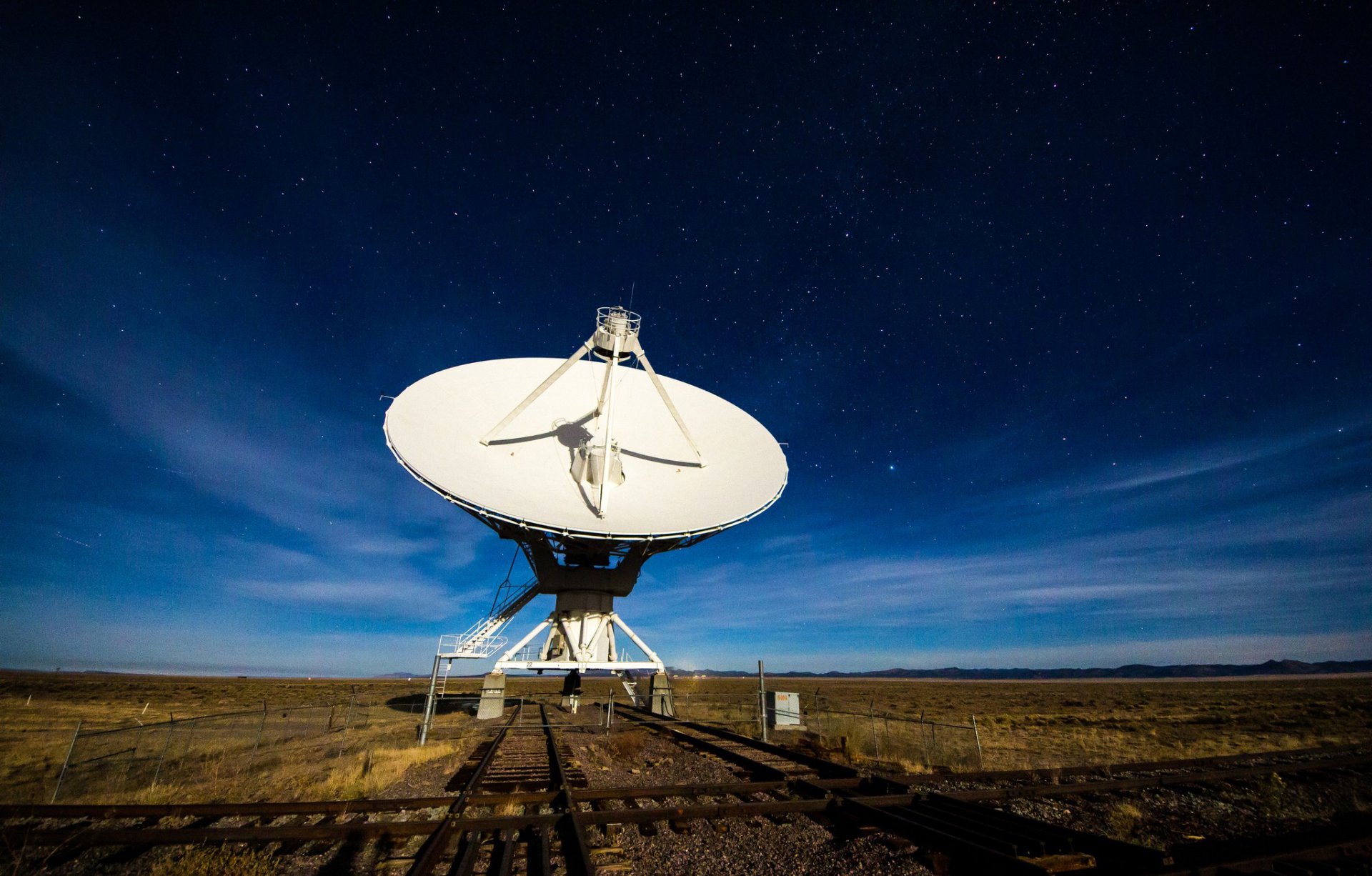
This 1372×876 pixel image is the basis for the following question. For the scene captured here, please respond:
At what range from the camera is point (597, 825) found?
643 cm

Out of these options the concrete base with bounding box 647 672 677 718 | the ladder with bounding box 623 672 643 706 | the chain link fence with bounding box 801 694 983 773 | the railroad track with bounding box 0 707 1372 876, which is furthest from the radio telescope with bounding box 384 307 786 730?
the railroad track with bounding box 0 707 1372 876

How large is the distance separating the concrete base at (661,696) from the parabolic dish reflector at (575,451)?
26.1 feet

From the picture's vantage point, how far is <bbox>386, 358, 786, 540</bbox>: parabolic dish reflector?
60.0 ft

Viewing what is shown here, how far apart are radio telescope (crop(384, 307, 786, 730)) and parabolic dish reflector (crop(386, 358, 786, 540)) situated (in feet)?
0.17

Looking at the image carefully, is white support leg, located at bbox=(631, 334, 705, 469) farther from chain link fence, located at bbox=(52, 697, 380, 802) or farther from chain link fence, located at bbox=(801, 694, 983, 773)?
chain link fence, located at bbox=(52, 697, 380, 802)

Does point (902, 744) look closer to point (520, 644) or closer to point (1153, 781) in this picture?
point (1153, 781)

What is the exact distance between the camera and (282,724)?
23.8 metres

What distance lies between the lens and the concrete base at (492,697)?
78.6 ft

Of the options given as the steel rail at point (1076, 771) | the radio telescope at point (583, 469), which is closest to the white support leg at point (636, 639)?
the radio telescope at point (583, 469)

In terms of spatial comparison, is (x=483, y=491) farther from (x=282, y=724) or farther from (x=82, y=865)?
(x=282, y=724)

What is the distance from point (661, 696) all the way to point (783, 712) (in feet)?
19.9

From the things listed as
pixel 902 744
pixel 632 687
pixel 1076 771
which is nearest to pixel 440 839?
pixel 1076 771

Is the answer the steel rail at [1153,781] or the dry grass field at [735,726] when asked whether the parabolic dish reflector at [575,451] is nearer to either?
the dry grass field at [735,726]

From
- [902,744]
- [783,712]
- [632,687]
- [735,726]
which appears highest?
[632,687]
